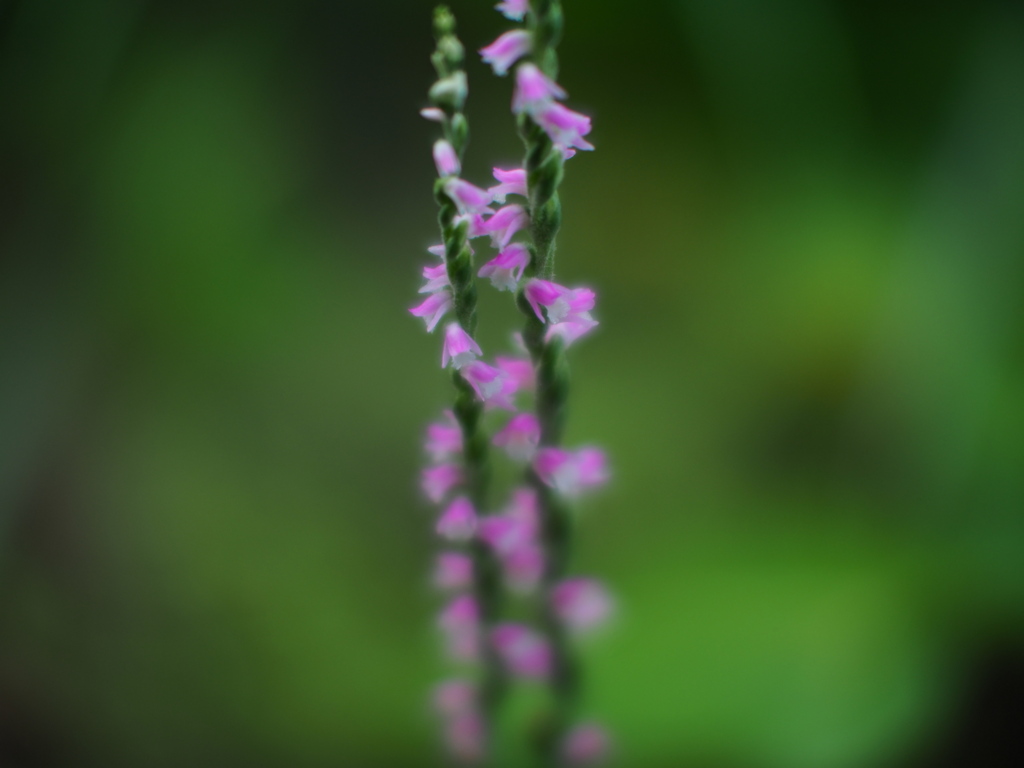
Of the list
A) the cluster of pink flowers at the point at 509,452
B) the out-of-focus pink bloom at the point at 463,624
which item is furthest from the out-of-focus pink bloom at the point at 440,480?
the out-of-focus pink bloom at the point at 463,624

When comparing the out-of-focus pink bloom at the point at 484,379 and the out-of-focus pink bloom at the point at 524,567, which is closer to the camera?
the out-of-focus pink bloom at the point at 484,379

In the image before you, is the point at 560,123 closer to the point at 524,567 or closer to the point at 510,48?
the point at 510,48

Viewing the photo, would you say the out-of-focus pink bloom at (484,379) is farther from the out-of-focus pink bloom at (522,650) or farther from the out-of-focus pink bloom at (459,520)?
the out-of-focus pink bloom at (522,650)

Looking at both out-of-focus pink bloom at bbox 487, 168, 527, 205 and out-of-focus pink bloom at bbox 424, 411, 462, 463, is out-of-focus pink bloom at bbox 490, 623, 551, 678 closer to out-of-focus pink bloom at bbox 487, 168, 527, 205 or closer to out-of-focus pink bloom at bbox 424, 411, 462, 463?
out-of-focus pink bloom at bbox 424, 411, 462, 463

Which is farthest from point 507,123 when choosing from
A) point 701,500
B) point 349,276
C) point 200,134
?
point 701,500

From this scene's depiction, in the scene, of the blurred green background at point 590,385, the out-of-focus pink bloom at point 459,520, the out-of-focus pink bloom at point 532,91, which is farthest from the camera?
the blurred green background at point 590,385
